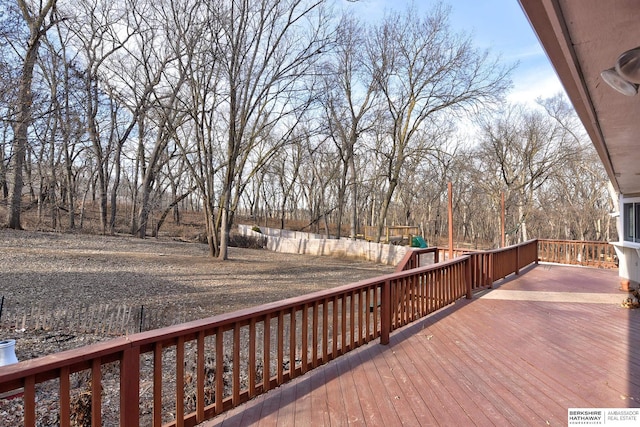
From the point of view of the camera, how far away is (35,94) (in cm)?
707

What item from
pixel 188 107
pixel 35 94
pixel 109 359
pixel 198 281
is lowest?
pixel 198 281

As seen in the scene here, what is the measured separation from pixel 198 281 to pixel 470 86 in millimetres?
15938

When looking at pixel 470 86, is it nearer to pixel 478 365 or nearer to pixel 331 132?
pixel 331 132

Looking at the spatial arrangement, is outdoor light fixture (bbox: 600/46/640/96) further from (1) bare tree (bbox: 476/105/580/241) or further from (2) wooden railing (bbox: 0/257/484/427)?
(1) bare tree (bbox: 476/105/580/241)

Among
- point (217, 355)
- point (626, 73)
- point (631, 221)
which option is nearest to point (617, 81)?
point (626, 73)

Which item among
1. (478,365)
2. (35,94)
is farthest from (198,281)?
(478,365)

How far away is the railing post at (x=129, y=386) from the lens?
71.8 inches

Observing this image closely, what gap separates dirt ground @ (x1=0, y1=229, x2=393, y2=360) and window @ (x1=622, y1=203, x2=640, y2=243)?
7.20m

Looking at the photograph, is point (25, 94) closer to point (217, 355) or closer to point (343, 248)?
point (217, 355)

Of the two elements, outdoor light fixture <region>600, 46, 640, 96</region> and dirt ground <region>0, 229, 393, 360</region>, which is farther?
dirt ground <region>0, 229, 393, 360</region>

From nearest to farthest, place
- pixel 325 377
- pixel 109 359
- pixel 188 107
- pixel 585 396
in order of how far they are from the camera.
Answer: pixel 109 359 < pixel 585 396 < pixel 325 377 < pixel 188 107

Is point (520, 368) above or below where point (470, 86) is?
below

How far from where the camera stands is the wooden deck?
8.11 feet

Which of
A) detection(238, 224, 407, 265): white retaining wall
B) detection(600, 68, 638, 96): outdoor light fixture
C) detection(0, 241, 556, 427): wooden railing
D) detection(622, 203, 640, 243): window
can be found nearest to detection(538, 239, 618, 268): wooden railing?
detection(622, 203, 640, 243): window
